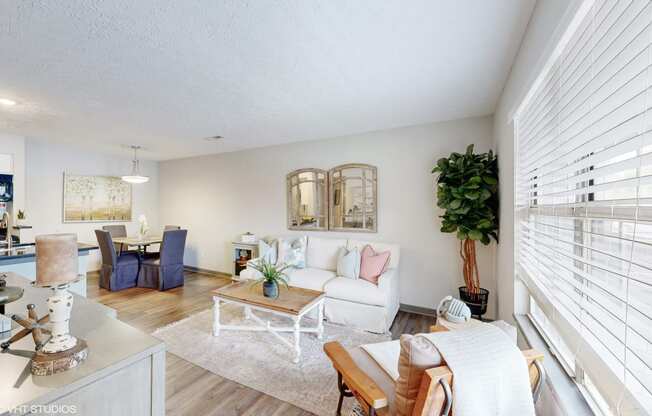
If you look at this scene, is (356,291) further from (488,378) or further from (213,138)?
(213,138)

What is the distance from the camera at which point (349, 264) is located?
11.2 ft

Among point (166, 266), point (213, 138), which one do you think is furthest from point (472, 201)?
point (166, 266)

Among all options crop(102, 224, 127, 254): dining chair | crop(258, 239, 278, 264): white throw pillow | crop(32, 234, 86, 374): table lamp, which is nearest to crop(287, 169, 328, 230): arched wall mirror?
crop(258, 239, 278, 264): white throw pillow

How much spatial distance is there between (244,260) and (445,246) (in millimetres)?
3291

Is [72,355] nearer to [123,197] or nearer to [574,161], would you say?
[574,161]

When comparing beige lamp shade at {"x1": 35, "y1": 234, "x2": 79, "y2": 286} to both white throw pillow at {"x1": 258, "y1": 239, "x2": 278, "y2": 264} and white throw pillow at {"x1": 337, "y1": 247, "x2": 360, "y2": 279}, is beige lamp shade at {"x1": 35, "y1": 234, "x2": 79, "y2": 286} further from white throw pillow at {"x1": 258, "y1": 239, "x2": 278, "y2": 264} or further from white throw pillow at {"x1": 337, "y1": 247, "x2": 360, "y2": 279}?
white throw pillow at {"x1": 258, "y1": 239, "x2": 278, "y2": 264}

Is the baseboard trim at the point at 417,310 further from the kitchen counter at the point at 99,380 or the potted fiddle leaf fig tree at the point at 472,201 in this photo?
the kitchen counter at the point at 99,380

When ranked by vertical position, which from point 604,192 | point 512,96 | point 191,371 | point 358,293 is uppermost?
point 512,96

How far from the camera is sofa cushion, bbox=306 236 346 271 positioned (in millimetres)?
3855

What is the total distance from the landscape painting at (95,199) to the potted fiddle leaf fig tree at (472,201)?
20.2ft

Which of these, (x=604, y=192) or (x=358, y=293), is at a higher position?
(x=604, y=192)

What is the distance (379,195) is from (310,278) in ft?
4.92

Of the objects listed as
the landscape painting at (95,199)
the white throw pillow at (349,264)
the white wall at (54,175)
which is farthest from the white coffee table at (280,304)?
the landscape painting at (95,199)

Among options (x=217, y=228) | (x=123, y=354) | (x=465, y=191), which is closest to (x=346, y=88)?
(x=465, y=191)
